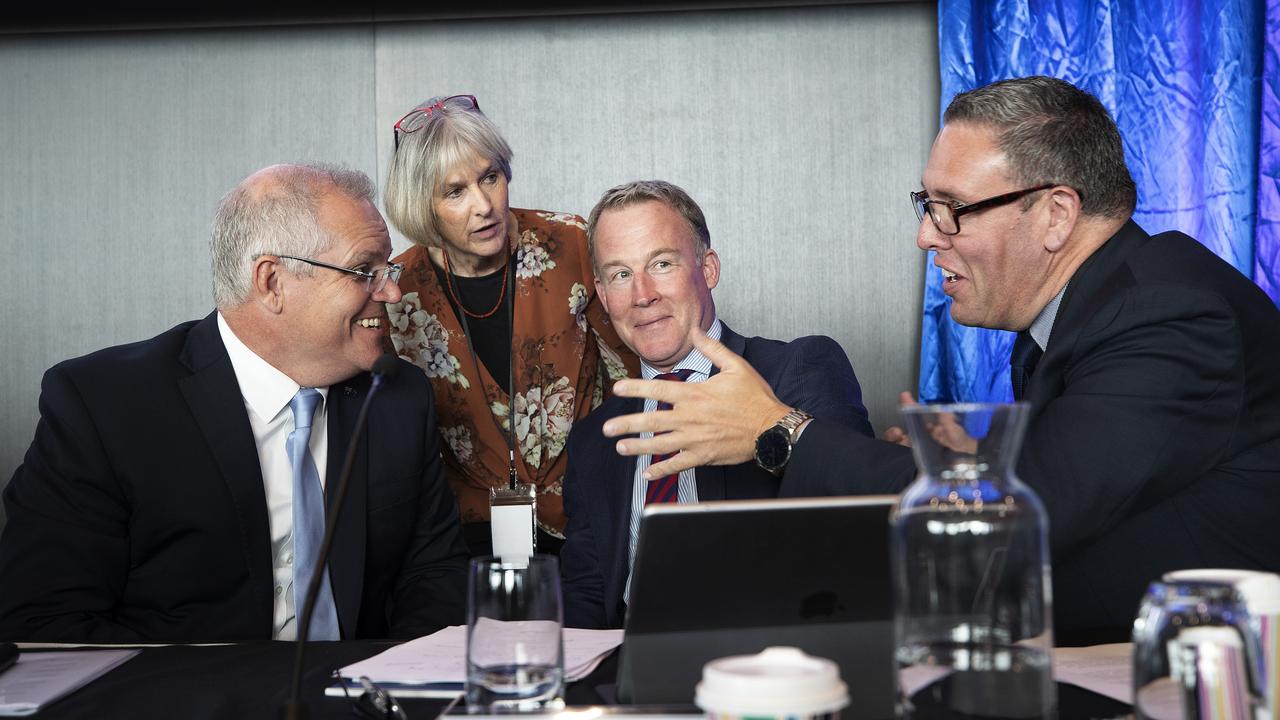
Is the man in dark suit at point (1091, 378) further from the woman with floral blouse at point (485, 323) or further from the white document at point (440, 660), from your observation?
the woman with floral blouse at point (485, 323)

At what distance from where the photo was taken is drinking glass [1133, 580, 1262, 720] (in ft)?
2.59

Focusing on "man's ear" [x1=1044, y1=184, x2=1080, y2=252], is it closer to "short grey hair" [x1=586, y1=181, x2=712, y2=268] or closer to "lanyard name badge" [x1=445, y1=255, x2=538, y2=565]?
"short grey hair" [x1=586, y1=181, x2=712, y2=268]

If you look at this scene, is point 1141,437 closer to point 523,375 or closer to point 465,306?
point 523,375

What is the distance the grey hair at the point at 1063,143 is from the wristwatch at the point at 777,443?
603 millimetres

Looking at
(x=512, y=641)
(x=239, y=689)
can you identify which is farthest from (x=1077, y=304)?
(x=239, y=689)

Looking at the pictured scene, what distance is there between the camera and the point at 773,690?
29.6 inches

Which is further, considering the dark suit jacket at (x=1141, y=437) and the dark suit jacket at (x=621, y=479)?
the dark suit jacket at (x=621, y=479)

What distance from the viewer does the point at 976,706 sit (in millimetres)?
911

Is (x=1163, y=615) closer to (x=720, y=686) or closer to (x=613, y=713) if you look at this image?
(x=720, y=686)

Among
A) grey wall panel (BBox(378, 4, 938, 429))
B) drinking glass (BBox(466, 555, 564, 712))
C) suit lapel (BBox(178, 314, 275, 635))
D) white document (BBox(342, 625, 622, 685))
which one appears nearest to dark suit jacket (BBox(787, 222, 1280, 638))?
white document (BBox(342, 625, 622, 685))

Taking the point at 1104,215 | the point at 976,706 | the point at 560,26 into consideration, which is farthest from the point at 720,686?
the point at 560,26

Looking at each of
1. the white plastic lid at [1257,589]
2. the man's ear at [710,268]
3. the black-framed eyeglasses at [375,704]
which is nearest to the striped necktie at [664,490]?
the man's ear at [710,268]

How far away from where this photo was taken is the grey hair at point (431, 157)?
9.04 ft

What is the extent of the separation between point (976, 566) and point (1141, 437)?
0.68 metres
